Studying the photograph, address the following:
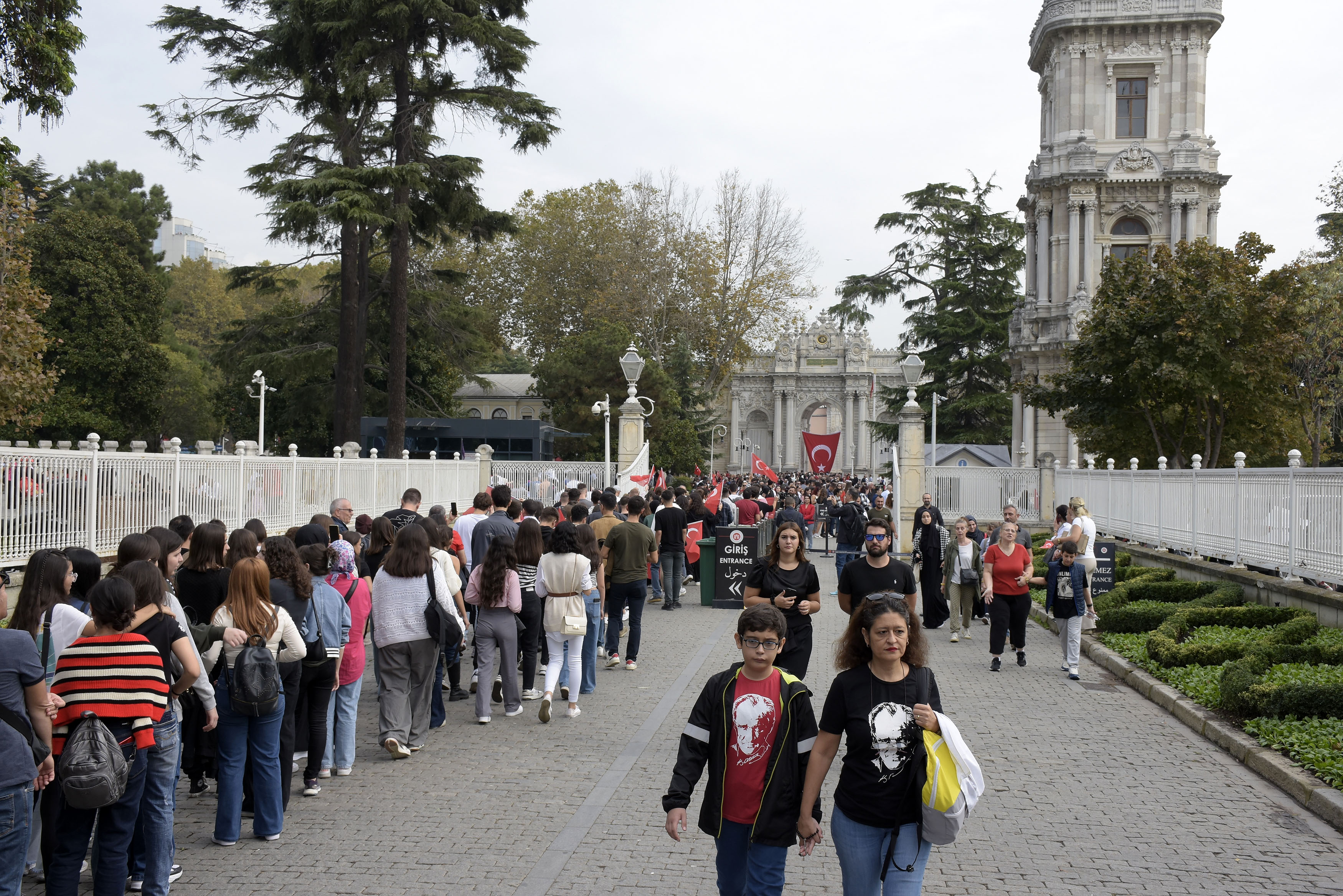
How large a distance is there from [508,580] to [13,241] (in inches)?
972

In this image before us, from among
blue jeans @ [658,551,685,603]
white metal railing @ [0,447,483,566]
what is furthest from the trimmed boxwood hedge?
white metal railing @ [0,447,483,566]

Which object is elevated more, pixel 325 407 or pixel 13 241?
pixel 13 241

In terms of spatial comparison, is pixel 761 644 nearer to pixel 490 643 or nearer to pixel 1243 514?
pixel 490 643

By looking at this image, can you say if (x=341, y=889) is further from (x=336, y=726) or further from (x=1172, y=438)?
(x=1172, y=438)

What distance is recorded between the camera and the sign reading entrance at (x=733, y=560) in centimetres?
1642

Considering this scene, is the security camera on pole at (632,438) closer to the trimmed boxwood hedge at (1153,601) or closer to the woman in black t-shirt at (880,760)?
the trimmed boxwood hedge at (1153,601)

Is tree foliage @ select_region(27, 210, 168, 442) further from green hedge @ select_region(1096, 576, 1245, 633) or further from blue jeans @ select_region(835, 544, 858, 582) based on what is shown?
green hedge @ select_region(1096, 576, 1245, 633)

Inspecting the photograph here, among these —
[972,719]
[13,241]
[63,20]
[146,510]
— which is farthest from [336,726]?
[13,241]

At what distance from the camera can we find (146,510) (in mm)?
12891

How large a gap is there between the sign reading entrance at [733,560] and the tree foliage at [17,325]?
17.5m

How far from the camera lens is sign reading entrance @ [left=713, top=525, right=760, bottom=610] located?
1642 centimetres

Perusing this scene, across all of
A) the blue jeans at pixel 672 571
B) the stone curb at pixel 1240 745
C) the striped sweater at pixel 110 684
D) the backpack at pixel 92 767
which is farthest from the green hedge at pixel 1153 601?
the backpack at pixel 92 767

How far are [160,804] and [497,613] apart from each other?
432cm

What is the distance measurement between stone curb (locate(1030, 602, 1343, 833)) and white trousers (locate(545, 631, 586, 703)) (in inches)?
202
